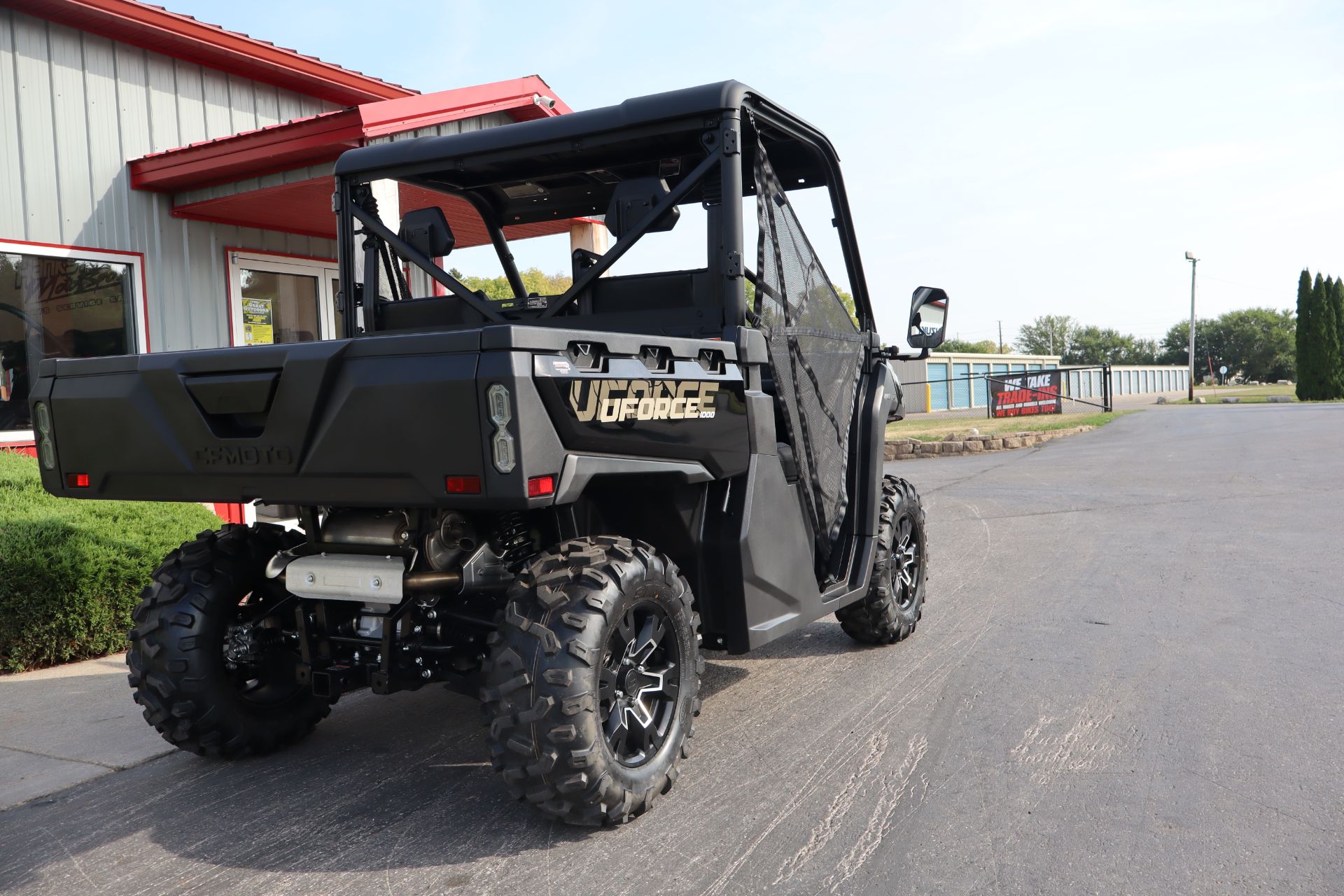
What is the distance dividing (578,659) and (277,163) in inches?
263

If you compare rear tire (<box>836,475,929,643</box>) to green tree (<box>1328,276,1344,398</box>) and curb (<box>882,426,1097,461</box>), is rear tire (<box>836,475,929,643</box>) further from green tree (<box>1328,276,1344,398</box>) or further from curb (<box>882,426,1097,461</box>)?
green tree (<box>1328,276,1344,398</box>)

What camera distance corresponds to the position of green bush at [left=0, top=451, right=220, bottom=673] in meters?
5.39

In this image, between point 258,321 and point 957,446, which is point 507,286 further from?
point 957,446

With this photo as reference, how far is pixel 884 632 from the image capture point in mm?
5441

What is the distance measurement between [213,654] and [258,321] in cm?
692

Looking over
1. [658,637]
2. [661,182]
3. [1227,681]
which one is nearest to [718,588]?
[658,637]

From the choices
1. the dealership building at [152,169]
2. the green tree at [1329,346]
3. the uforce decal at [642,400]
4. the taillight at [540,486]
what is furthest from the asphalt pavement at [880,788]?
the green tree at [1329,346]

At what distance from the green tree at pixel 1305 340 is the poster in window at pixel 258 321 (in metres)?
47.3

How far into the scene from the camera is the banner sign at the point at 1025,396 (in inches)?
1156

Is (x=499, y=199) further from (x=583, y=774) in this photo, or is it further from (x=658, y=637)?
(x=583, y=774)

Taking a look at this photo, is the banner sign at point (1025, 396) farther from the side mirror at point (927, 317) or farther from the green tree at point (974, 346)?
the green tree at point (974, 346)

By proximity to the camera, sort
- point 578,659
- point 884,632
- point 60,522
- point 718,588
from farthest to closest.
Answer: point 60,522 → point 884,632 → point 718,588 → point 578,659

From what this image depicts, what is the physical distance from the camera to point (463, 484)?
2879 millimetres

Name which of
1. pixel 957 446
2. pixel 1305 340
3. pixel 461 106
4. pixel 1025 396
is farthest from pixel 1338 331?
pixel 461 106
